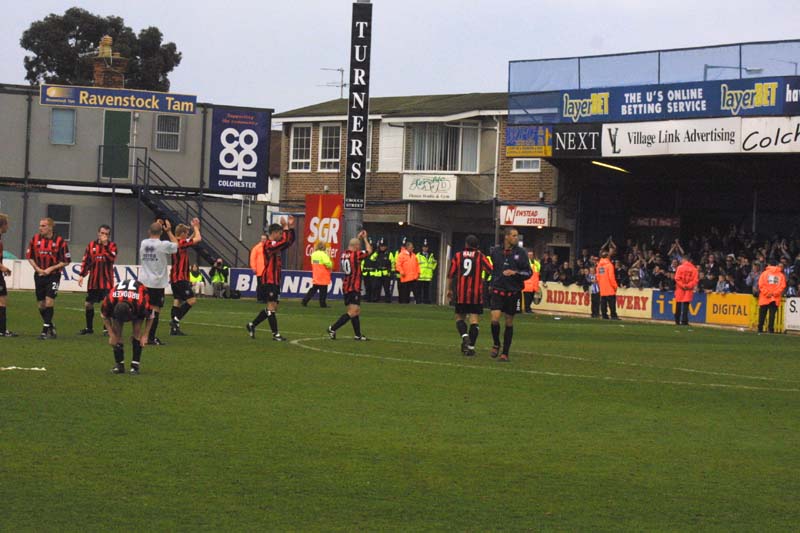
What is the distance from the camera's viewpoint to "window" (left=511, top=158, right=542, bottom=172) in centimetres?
5019

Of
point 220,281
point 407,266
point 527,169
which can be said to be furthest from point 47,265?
point 527,169

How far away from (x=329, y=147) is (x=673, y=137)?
1915 centimetres

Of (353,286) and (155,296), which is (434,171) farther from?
(155,296)

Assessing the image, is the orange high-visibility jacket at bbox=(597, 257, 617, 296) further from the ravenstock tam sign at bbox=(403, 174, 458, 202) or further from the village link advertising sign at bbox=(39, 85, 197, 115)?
the village link advertising sign at bbox=(39, 85, 197, 115)

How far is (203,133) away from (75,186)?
5.42 meters

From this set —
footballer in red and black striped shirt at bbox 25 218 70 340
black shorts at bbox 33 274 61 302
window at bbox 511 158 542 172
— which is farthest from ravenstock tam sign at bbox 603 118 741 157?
black shorts at bbox 33 274 61 302

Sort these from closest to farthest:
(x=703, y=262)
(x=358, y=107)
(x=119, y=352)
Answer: (x=119, y=352), (x=703, y=262), (x=358, y=107)

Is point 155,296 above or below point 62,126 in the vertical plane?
below

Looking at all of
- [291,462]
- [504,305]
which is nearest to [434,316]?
[504,305]

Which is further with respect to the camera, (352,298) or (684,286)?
(684,286)

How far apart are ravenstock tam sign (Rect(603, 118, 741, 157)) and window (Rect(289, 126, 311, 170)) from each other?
693 inches

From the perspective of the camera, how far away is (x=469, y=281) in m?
21.3

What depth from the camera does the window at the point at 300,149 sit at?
5828 cm

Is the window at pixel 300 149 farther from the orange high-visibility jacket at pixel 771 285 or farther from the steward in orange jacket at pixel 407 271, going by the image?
the orange high-visibility jacket at pixel 771 285
